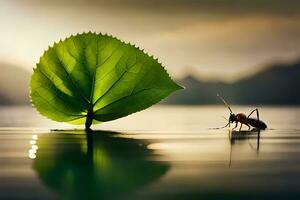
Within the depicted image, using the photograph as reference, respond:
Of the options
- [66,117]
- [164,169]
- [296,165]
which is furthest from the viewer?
[66,117]

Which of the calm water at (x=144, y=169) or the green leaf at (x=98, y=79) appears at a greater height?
the green leaf at (x=98, y=79)

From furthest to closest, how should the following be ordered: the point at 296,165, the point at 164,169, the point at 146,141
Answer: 1. the point at 146,141
2. the point at 296,165
3. the point at 164,169

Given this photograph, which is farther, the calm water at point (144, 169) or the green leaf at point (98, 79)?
the green leaf at point (98, 79)

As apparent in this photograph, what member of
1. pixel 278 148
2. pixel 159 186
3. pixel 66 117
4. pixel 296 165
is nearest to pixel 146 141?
pixel 278 148

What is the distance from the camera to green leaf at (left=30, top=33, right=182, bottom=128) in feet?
9.32

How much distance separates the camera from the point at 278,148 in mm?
2131

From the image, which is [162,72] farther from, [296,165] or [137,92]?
[296,165]

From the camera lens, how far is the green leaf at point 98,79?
2.84m

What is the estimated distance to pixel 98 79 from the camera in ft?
9.55

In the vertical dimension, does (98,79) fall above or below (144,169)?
above

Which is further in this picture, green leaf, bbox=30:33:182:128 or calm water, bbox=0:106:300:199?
green leaf, bbox=30:33:182:128

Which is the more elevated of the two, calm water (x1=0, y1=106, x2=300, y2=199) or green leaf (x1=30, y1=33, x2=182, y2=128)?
green leaf (x1=30, y1=33, x2=182, y2=128)

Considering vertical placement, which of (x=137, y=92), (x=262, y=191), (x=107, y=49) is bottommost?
(x=262, y=191)

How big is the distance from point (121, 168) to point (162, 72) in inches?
58.8
